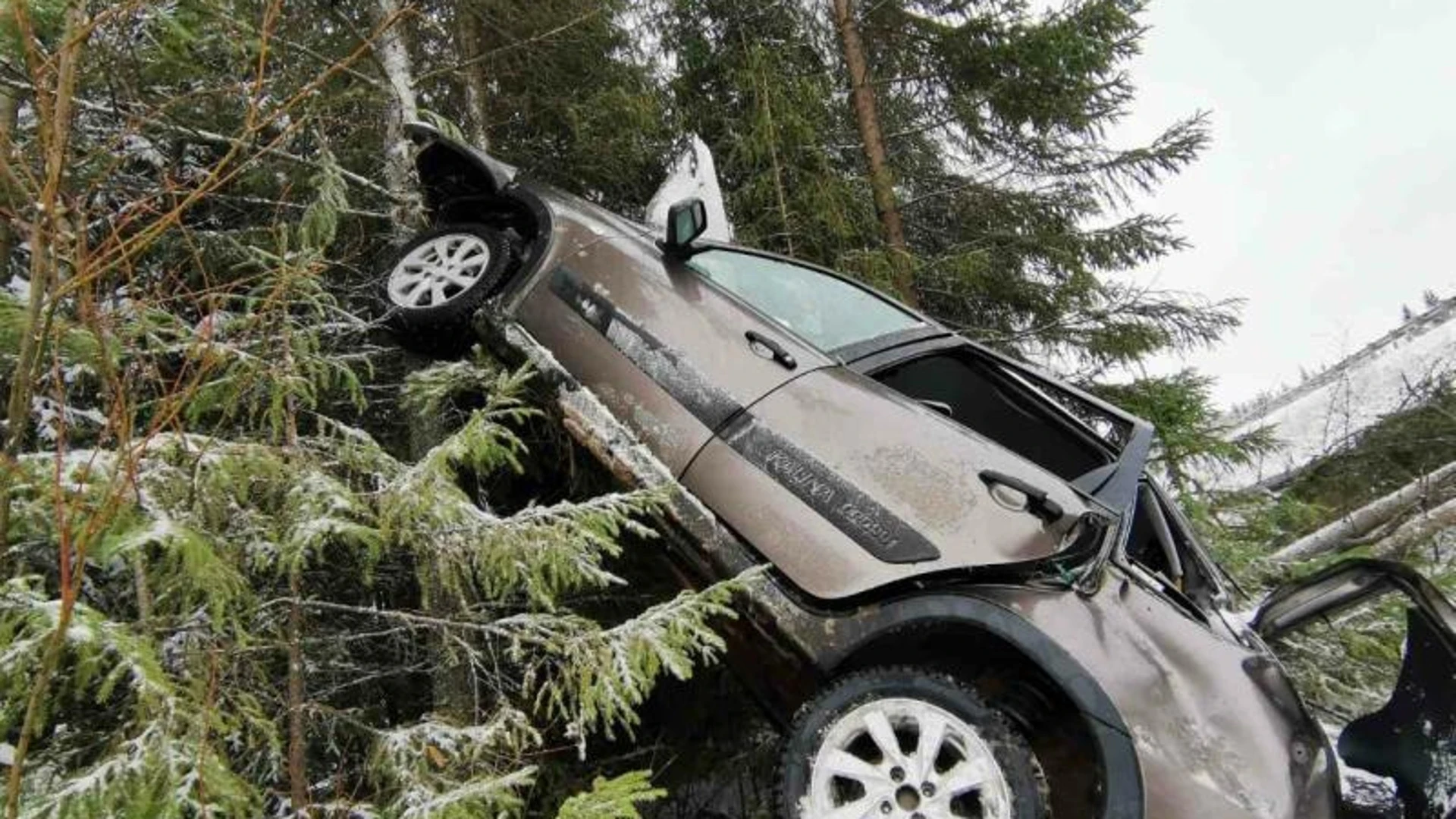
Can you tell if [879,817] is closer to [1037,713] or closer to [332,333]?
[1037,713]

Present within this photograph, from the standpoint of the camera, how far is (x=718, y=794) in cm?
530

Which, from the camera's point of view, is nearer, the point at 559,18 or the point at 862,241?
the point at 559,18

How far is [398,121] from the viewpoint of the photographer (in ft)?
17.3

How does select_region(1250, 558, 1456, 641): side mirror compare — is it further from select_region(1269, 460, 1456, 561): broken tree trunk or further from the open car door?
select_region(1269, 460, 1456, 561): broken tree trunk

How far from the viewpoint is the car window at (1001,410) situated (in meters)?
4.09

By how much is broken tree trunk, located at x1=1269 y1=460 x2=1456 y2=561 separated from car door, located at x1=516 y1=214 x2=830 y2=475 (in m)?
4.95

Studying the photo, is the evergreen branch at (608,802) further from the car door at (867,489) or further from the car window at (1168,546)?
the car window at (1168,546)

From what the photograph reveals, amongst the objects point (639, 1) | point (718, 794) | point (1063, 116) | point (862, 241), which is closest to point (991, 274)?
point (862, 241)

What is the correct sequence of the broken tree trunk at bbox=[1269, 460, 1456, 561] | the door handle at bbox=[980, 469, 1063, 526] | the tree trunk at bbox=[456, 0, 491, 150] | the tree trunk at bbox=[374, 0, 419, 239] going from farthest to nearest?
1. the tree trunk at bbox=[456, 0, 491, 150]
2. the broken tree trunk at bbox=[1269, 460, 1456, 561]
3. the tree trunk at bbox=[374, 0, 419, 239]
4. the door handle at bbox=[980, 469, 1063, 526]

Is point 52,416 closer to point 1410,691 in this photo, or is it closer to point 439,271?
point 439,271

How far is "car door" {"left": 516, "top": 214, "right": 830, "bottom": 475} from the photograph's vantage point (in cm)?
352

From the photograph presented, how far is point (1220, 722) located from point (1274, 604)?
0.73m

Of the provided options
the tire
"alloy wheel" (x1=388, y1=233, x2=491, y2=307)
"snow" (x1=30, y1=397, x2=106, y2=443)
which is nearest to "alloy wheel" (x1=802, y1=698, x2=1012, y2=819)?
"snow" (x1=30, y1=397, x2=106, y2=443)

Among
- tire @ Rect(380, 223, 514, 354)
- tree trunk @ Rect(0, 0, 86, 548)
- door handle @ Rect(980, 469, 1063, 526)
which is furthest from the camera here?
tire @ Rect(380, 223, 514, 354)
